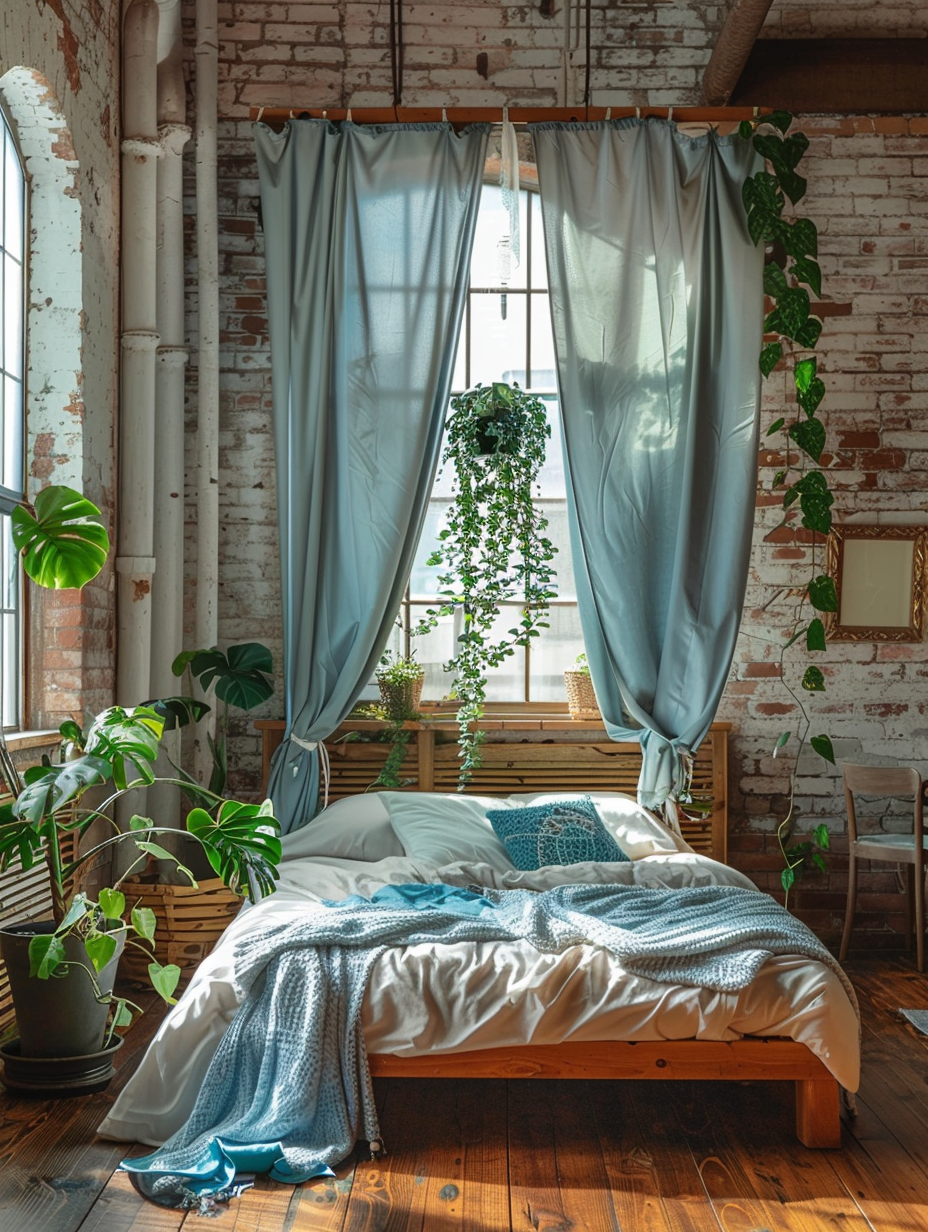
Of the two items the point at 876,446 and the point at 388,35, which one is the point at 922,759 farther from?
the point at 388,35

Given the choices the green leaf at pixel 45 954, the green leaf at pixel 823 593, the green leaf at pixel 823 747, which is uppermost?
the green leaf at pixel 823 593

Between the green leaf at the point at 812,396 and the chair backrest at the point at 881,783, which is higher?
the green leaf at the point at 812,396

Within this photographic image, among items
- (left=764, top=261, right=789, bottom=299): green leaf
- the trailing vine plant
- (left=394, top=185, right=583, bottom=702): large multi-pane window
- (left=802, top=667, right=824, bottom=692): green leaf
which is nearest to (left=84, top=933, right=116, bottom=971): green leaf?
(left=394, top=185, right=583, bottom=702): large multi-pane window

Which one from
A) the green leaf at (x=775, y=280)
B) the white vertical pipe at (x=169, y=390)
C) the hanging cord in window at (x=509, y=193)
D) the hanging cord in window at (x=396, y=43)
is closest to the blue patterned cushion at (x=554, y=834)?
the white vertical pipe at (x=169, y=390)

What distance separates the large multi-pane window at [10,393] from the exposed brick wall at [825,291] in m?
1.11

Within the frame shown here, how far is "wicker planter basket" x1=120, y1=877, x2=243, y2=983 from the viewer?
14.3 ft

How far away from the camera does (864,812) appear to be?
203 inches

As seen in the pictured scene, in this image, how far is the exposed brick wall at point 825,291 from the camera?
5129 mm

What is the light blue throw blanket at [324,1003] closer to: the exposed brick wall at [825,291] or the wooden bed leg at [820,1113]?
the wooden bed leg at [820,1113]

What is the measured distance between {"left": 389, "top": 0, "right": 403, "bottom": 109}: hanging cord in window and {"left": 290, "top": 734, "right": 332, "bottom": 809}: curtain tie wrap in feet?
8.91

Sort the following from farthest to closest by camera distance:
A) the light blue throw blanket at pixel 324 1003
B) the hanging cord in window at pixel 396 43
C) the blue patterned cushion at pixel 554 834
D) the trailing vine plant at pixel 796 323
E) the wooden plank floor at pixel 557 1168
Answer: the hanging cord in window at pixel 396 43, the trailing vine plant at pixel 796 323, the blue patterned cushion at pixel 554 834, the light blue throw blanket at pixel 324 1003, the wooden plank floor at pixel 557 1168

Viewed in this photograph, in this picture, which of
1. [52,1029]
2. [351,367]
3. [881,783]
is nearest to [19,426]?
[351,367]

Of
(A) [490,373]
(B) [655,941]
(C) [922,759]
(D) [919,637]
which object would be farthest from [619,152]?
(B) [655,941]

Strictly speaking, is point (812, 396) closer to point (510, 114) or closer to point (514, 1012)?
point (510, 114)
